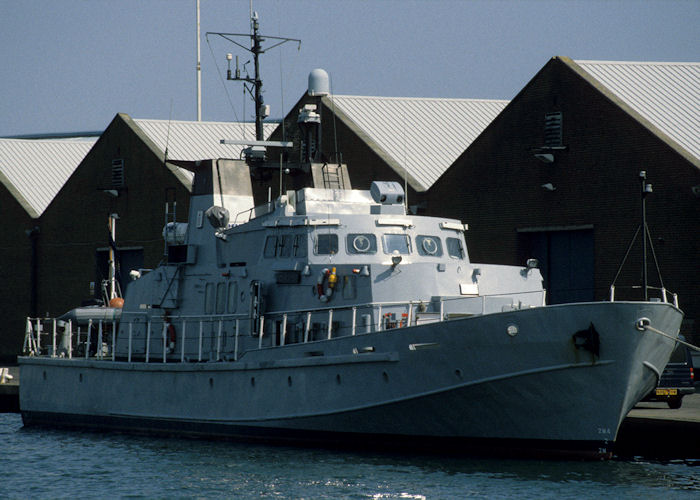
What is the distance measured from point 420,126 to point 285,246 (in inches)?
880

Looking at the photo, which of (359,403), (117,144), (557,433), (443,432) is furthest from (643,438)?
(117,144)

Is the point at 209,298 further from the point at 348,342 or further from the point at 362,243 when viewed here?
the point at 348,342

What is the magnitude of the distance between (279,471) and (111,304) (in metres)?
11.2

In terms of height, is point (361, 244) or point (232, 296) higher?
point (361, 244)

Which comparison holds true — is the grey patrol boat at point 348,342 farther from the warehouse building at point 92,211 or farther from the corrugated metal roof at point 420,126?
the warehouse building at point 92,211

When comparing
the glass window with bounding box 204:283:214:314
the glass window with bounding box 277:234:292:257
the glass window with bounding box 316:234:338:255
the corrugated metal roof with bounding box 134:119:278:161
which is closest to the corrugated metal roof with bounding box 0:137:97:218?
the corrugated metal roof with bounding box 134:119:278:161

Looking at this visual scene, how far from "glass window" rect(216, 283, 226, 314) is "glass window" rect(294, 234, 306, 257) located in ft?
8.09

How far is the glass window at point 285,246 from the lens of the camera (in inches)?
850

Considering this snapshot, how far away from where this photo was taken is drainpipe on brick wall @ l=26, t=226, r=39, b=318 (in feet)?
165

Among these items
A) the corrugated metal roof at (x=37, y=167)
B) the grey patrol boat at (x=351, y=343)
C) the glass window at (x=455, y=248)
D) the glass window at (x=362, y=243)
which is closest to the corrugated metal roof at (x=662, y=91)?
the glass window at (x=455, y=248)

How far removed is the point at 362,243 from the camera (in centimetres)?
2112

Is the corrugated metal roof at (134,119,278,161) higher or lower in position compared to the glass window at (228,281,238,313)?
higher

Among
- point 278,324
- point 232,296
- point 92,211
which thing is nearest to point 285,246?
point 278,324

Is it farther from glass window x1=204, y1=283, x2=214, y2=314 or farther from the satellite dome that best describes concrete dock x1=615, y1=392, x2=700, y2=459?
the satellite dome
